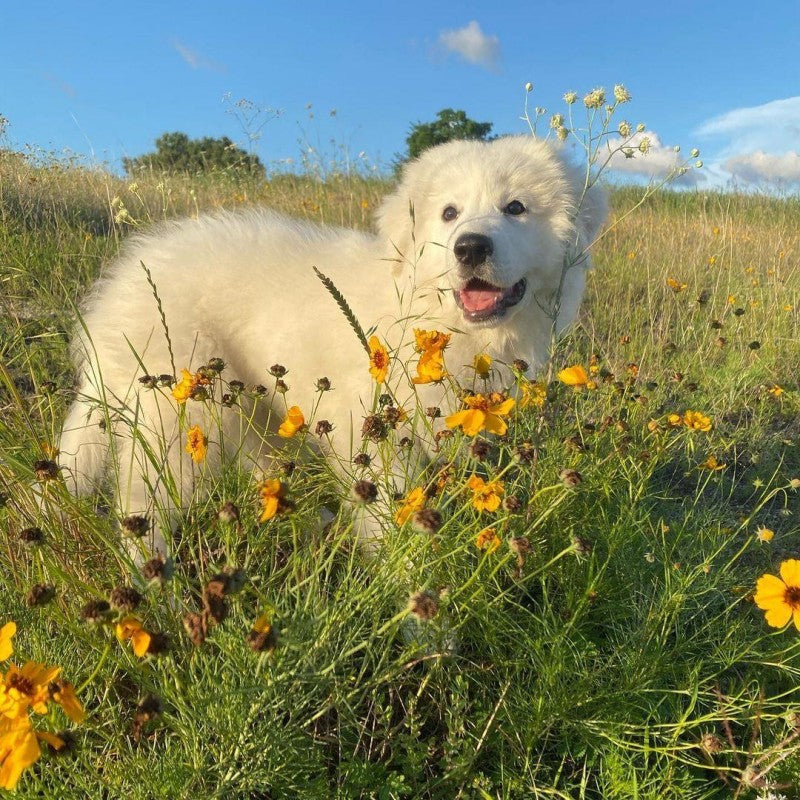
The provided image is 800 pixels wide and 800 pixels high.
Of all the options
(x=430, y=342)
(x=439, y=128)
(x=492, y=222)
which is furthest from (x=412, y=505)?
(x=439, y=128)

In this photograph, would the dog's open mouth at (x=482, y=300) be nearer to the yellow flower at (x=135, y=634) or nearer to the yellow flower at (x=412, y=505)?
the yellow flower at (x=412, y=505)

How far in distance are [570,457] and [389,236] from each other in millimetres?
1246

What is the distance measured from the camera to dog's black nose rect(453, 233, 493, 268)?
83.7 inches

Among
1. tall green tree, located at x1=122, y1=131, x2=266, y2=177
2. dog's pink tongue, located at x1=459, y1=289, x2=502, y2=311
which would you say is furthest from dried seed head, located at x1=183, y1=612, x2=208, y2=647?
tall green tree, located at x1=122, y1=131, x2=266, y2=177

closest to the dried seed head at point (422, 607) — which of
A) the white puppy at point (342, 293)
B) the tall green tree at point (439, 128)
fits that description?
the white puppy at point (342, 293)

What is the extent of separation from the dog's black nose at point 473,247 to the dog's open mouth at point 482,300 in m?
0.12

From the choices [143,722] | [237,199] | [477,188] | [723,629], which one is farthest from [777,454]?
[237,199]

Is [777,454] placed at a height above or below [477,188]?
below

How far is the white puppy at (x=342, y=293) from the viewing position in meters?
2.19

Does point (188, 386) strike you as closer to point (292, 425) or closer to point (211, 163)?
point (292, 425)

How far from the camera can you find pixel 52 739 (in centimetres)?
79

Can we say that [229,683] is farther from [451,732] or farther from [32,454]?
[32,454]

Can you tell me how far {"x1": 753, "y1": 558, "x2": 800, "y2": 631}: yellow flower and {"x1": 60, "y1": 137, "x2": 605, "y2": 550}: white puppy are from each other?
122cm

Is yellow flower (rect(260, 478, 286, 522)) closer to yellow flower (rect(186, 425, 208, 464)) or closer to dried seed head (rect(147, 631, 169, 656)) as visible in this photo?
dried seed head (rect(147, 631, 169, 656))
